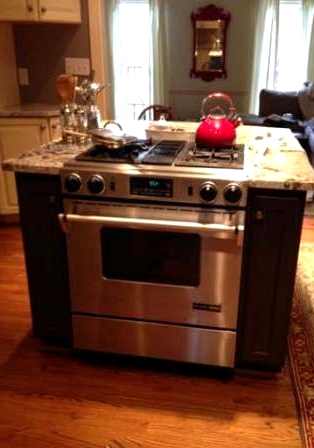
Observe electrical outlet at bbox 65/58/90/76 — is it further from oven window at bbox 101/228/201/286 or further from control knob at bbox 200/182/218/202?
control knob at bbox 200/182/218/202

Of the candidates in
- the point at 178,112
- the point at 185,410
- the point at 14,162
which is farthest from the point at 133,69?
the point at 185,410

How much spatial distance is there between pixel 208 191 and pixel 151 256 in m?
0.38

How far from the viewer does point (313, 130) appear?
4613 millimetres

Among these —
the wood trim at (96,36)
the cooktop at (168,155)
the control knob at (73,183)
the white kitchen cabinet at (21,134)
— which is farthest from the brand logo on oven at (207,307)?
the wood trim at (96,36)

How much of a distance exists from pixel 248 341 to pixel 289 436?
378 millimetres

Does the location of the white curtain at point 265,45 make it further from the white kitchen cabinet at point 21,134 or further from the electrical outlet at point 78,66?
the white kitchen cabinet at point 21,134

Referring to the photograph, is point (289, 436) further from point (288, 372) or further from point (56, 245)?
point (56, 245)

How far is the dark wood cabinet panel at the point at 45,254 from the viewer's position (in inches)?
65.7

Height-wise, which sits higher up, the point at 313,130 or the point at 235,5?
the point at 235,5

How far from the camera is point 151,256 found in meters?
1.68

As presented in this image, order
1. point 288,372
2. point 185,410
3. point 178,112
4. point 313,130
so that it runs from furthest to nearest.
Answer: point 178,112, point 313,130, point 288,372, point 185,410

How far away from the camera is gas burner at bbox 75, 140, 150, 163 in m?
1.62

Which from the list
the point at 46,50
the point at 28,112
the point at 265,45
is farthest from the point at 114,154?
the point at 265,45

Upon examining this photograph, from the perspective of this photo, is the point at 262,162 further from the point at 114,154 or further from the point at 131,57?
the point at 131,57
